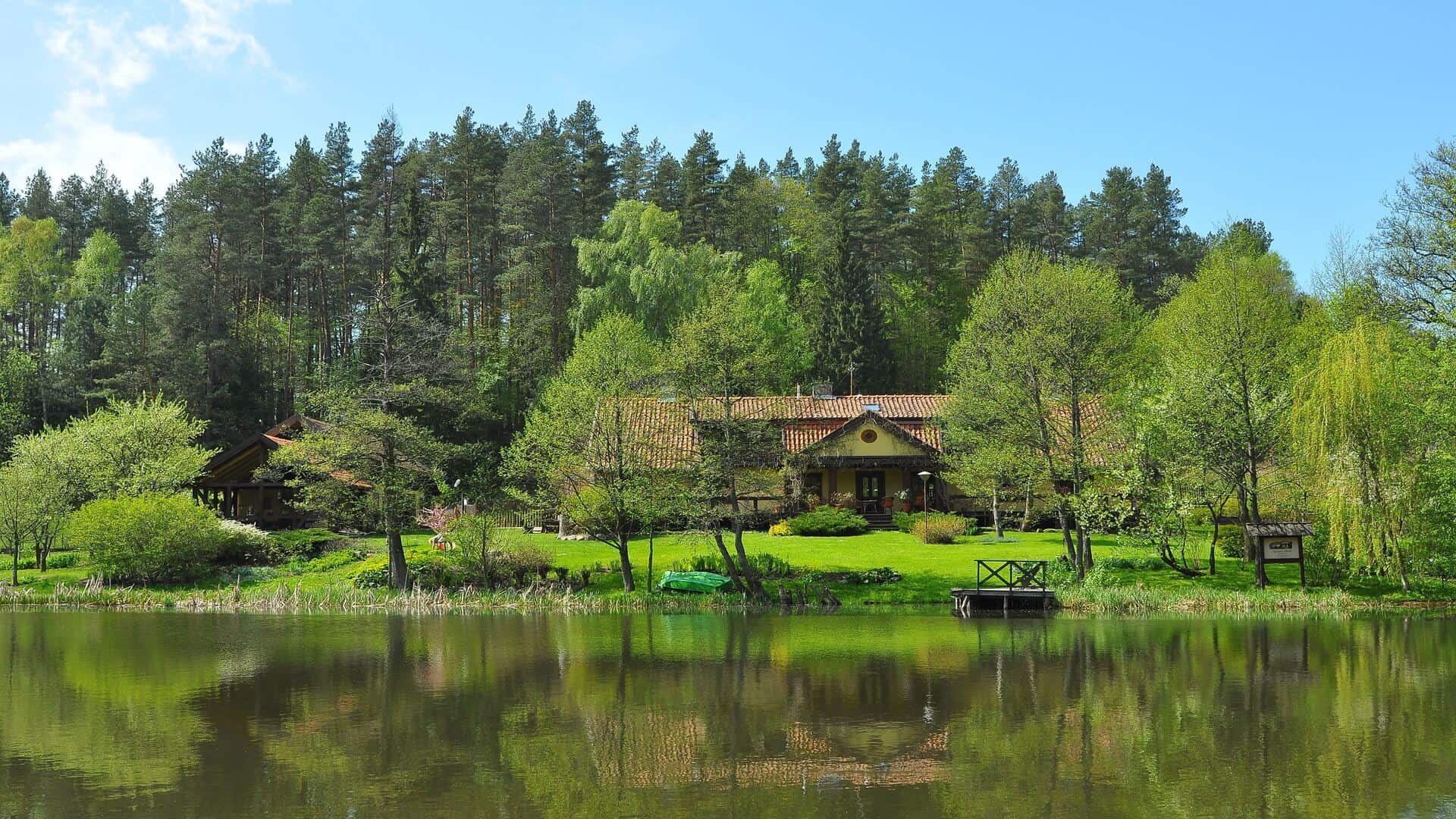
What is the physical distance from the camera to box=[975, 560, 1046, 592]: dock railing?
113 ft

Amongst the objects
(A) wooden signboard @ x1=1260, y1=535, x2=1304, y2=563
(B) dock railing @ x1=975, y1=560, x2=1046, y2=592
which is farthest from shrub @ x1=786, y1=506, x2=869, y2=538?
(A) wooden signboard @ x1=1260, y1=535, x2=1304, y2=563

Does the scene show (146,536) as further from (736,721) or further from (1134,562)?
(1134,562)

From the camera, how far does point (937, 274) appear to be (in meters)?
79.1

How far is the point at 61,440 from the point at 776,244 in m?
47.8

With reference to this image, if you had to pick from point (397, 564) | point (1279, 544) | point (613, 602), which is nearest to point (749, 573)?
point (613, 602)

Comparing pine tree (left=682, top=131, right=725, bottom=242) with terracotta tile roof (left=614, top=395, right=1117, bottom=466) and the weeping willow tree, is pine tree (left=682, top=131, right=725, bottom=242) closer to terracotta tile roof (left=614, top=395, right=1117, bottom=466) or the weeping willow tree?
terracotta tile roof (left=614, top=395, right=1117, bottom=466)

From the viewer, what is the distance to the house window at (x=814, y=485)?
51.0 meters

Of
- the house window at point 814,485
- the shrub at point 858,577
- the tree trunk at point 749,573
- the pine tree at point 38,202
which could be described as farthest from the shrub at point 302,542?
the pine tree at point 38,202

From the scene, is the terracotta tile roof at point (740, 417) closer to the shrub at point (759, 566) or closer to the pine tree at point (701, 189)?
the shrub at point (759, 566)

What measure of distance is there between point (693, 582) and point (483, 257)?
139 ft

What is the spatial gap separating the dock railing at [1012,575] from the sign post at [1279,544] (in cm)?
683

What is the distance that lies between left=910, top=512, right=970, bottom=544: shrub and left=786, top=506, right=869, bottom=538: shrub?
254 cm

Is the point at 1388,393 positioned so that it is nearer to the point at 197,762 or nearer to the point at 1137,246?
the point at 197,762

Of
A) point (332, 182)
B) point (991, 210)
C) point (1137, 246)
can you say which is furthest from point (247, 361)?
point (1137, 246)
